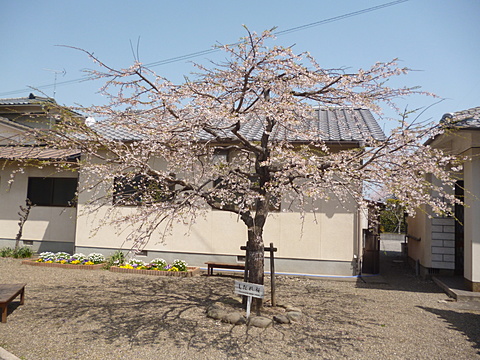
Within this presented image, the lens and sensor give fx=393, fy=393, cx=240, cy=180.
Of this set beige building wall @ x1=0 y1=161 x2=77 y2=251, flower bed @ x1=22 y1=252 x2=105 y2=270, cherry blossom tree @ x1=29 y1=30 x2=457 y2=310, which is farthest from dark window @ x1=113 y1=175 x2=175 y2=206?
beige building wall @ x1=0 y1=161 x2=77 y2=251

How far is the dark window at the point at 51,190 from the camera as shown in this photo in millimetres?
12497

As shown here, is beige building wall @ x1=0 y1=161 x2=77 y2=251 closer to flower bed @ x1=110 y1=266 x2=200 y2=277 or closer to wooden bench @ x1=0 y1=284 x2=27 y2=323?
flower bed @ x1=110 y1=266 x2=200 y2=277

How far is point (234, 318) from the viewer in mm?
5582

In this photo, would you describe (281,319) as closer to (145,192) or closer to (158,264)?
(145,192)

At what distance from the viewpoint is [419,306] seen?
7043mm

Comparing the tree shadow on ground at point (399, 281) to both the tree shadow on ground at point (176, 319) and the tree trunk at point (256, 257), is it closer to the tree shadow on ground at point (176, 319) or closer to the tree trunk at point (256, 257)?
the tree shadow on ground at point (176, 319)

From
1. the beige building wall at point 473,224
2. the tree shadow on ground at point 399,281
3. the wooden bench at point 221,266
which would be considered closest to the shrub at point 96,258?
the wooden bench at point 221,266

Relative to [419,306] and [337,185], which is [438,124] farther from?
[419,306]

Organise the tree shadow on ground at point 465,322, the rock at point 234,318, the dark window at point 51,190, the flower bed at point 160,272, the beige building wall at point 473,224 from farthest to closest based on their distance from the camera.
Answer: the dark window at point 51,190, the flower bed at point 160,272, the beige building wall at point 473,224, the rock at point 234,318, the tree shadow on ground at point 465,322

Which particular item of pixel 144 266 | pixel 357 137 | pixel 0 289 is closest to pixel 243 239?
pixel 144 266

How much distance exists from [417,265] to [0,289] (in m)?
9.64

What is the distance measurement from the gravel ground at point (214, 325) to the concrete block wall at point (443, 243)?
3.99 feet

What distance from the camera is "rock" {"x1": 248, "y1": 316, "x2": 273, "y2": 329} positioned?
215 inches

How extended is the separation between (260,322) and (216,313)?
0.71 meters
